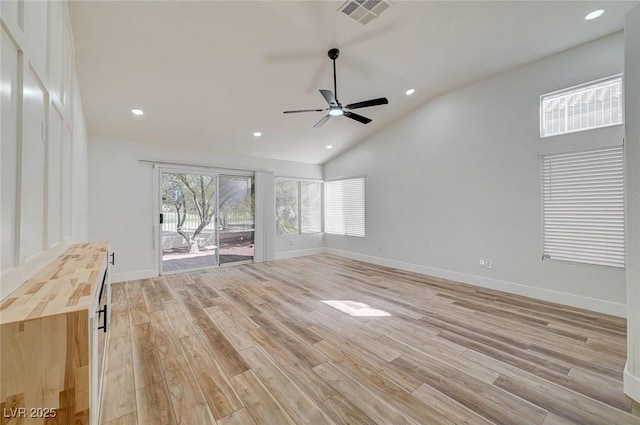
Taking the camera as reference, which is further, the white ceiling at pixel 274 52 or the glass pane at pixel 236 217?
the glass pane at pixel 236 217

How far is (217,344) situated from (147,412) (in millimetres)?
799

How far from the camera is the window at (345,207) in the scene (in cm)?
620

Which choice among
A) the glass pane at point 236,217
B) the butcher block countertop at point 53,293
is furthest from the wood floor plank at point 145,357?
the glass pane at point 236,217

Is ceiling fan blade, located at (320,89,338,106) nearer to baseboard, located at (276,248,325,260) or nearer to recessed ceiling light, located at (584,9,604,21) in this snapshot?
recessed ceiling light, located at (584,9,604,21)

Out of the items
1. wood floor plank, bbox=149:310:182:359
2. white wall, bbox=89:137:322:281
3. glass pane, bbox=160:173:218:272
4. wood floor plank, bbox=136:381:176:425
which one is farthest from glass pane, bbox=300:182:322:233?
wood floor plank, bbox=136:381:176:425

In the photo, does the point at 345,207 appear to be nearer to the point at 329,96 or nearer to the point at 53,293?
the point at 329,96

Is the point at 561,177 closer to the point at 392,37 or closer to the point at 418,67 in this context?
the point at 418,67

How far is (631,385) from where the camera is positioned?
1.72m

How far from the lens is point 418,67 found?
3721 millimetres

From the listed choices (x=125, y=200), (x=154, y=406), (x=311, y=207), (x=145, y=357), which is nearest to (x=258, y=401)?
(x=154, y=406)

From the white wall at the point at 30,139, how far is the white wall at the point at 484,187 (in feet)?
16.1

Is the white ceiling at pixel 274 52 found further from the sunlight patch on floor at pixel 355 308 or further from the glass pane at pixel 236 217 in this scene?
the sunlight patch on floor at pixel 355 308

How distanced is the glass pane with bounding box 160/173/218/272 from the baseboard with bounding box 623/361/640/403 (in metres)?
5.79

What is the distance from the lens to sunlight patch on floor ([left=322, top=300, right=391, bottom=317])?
3.07 metres
